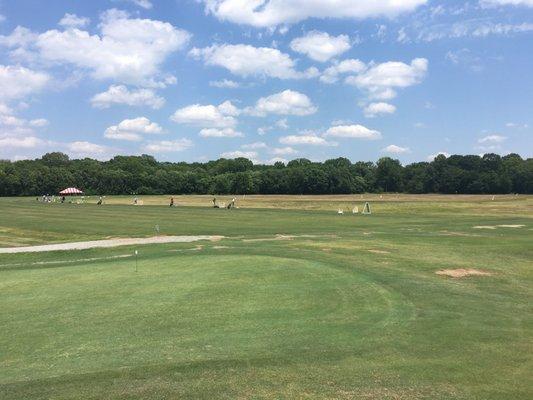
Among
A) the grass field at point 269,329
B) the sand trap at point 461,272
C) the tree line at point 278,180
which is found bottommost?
the sand trap at point 461,272

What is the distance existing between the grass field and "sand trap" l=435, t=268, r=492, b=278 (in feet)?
1.25

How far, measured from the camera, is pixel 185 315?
44.9ft

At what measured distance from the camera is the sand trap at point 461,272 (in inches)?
833

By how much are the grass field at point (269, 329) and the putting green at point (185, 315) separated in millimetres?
49

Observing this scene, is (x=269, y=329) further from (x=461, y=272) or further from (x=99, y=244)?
(x=99, y=244)

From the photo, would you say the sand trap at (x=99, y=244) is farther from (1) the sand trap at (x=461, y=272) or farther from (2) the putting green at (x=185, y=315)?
(1) the sand trap at (x=461, y=272)

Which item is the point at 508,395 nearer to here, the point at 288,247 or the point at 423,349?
the point at 423,349

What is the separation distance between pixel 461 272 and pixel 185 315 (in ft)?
43.6

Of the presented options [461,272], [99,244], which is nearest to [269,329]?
[461,272]

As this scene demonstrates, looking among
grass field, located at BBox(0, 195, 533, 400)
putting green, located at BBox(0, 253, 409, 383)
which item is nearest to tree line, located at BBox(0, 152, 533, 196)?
grass field, located at BBox(0, 195, 533, 400)

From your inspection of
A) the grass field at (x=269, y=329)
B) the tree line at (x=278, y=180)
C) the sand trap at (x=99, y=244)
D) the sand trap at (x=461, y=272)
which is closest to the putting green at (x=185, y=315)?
the grass field at (x=269, y=329)

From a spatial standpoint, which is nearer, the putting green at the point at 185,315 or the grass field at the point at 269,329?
the grass field at the point at 269,329

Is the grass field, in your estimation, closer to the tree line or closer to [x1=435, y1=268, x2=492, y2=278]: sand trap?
[x1=435, y1=268, x2=492, y2=278]: sand trap

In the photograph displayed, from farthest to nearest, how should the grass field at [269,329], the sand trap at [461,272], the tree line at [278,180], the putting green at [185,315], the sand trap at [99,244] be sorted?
the tree line at [278,180], the sand trap at [99,244], the sand trap at [461,272], the putting green at [185,315], the grass field at [269,329]
